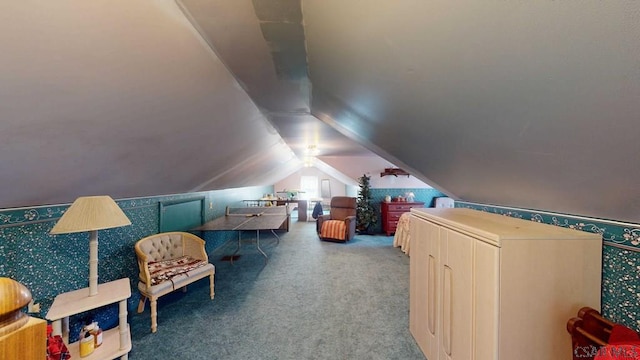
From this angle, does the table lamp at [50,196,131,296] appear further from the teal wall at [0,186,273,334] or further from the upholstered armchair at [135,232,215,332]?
the upholstered armchair at [135,232,215,332]

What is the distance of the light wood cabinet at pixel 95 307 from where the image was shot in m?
1.64

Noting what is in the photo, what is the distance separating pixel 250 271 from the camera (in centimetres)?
390

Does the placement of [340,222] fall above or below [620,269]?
below

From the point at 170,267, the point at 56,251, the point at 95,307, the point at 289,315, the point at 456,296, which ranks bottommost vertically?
the point at 289,315

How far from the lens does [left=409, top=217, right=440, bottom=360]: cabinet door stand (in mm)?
1774

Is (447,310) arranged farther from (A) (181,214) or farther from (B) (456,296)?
(A) (181,214)


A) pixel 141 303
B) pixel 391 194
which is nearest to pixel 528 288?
pixel 141 303

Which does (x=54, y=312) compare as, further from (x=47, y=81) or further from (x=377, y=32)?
(x=377, y=32)

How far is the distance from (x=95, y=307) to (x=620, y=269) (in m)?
3.08

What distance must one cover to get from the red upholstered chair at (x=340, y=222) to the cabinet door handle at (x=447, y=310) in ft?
12.7

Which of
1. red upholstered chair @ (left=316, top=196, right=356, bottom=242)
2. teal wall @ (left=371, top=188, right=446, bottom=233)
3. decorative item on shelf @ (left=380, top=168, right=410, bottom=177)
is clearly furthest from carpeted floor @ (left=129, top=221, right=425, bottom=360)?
decorative item on shelf @ (left=380, top=168, right=410, bottom=177)

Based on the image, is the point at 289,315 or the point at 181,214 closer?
the point at 289,315

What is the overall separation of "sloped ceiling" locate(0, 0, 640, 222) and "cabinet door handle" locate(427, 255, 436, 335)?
2.25 ft

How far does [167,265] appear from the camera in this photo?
288cm
